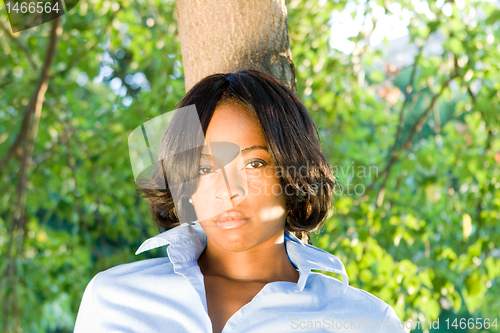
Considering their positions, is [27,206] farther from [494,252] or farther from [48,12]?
[494,252]

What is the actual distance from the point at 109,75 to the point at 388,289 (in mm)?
2145

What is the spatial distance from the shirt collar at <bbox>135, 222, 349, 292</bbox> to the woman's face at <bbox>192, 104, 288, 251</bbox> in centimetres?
11

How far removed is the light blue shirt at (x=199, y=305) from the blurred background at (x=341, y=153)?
0.64 metres

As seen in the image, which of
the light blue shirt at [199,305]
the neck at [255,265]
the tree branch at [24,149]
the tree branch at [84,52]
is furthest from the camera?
the tree branch at [84,52]

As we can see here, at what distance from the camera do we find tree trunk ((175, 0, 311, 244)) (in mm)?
1182

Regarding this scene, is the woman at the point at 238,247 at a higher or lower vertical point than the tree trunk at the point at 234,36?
lower

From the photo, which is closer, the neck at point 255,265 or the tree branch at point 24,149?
the neck at point 255,265

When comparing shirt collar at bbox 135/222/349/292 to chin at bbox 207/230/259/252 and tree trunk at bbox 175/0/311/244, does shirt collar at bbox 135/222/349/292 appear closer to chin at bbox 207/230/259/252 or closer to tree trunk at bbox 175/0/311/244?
chin at bbox 207/230/259/252

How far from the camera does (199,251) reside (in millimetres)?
1209

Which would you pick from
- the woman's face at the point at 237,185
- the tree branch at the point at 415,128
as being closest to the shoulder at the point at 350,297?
the woman's face at the point at 237,185

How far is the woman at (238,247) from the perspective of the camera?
3.31 feet

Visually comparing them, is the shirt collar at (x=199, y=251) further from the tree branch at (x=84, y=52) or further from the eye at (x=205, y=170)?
the tree branch at (x=84, y=52)

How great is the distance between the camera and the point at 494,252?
190 cm

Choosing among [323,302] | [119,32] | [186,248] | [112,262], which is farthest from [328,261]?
[119,32]
